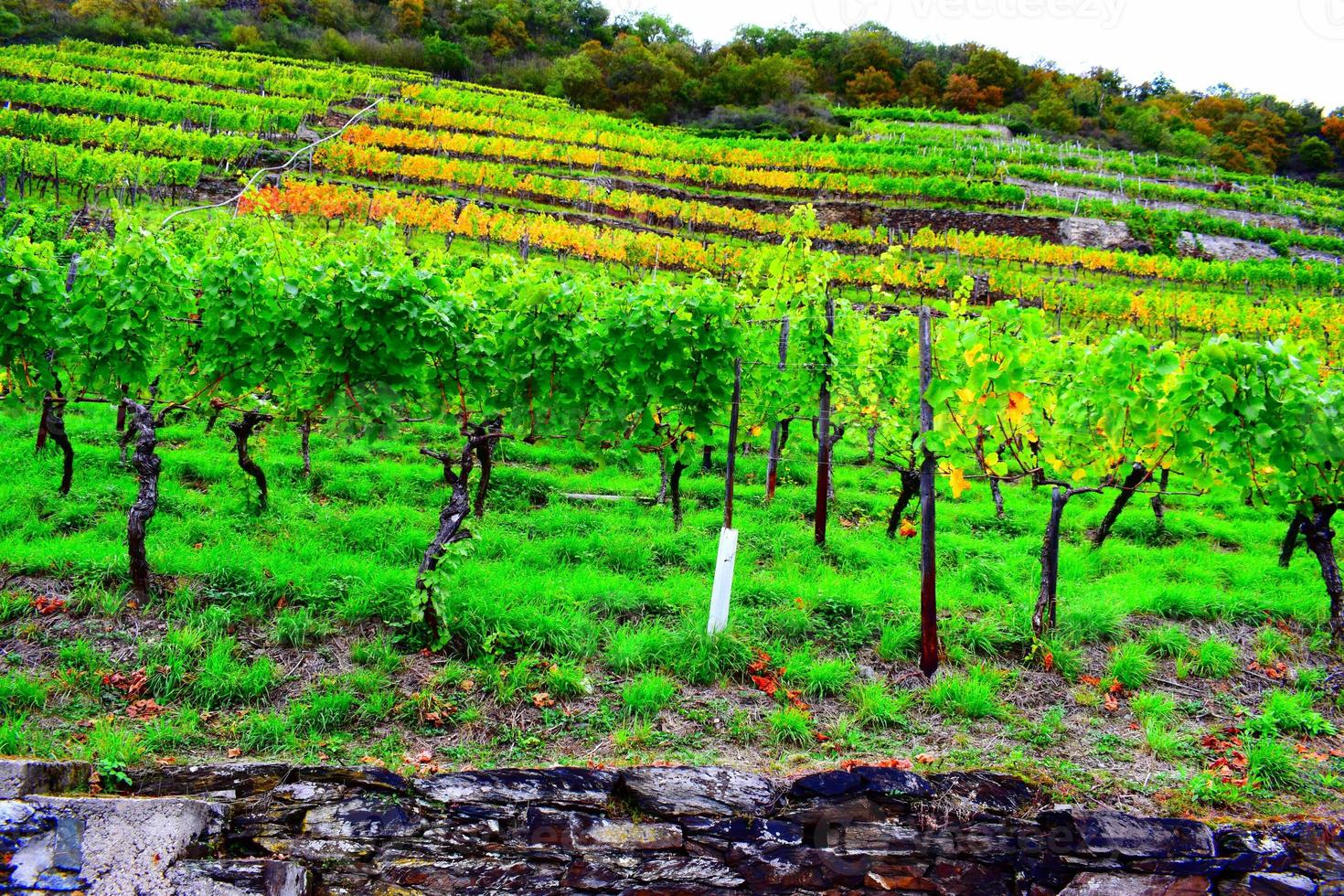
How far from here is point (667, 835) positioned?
4.89 metres

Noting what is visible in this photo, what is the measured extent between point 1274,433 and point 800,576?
4.30 metres

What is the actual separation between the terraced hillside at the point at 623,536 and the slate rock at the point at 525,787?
12.4 inches

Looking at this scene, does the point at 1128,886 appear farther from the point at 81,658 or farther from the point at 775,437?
the point at 775,437

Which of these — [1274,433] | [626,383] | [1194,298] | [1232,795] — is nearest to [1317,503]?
[1274,433]

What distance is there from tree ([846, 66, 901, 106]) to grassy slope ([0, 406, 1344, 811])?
82.1 metres

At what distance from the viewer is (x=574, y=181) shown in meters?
40.8

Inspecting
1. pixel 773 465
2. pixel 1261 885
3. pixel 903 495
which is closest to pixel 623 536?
pixel 773 465

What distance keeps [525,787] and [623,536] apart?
411 cm

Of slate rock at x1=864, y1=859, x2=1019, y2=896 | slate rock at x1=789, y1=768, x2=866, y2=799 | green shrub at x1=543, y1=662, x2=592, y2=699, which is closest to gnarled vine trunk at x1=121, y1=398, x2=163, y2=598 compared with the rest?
green shrub at x1=543, y1=662, x2=592, y2=699

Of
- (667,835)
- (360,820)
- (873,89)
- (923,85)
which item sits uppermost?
(923,85)

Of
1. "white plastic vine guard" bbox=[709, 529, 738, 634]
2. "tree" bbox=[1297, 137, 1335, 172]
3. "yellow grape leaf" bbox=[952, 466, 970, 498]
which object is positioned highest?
"tree" bbox=[1297, 137, 1335, 172]

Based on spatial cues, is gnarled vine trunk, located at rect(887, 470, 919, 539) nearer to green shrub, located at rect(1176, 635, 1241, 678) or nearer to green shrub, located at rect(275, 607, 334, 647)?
green shrub, located at rect(1176, 635, 1241, 678)

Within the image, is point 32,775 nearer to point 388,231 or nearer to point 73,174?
point 388,231

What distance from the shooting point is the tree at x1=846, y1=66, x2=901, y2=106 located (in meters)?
81.4
